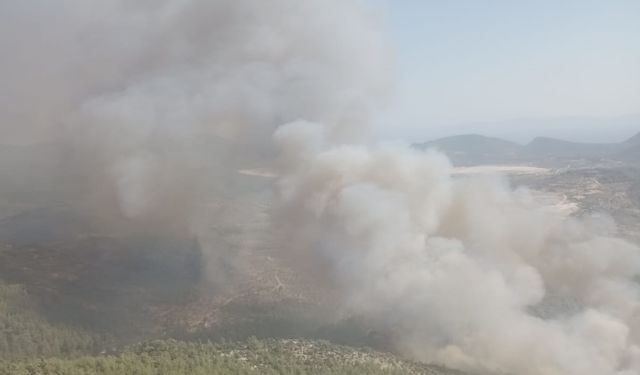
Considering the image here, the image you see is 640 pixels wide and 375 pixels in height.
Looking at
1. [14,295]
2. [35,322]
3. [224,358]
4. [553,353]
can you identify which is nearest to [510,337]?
[553,353]

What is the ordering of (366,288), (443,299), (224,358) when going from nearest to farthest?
(224,358)
(443,299)
(366,288)

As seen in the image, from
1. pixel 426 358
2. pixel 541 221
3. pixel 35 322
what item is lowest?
pixel 426 358

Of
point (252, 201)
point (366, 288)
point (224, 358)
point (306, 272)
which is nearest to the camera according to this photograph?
point (224, 358)

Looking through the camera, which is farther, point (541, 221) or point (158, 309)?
point (541, 221)

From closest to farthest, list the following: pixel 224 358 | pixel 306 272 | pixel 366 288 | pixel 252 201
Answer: pixel 224 358
pixel 366 288
pixel 306 272
pixel 252 201

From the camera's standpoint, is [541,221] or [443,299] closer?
[443,299]

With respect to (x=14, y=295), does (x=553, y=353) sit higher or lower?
lower

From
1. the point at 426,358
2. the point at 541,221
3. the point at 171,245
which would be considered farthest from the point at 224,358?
the point at 541,221

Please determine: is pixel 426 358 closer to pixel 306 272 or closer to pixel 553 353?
pixel 553 353

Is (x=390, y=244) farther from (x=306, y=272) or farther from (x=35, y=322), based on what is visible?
(x=35, y=322)
